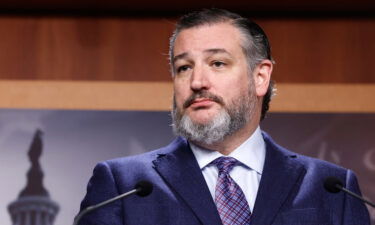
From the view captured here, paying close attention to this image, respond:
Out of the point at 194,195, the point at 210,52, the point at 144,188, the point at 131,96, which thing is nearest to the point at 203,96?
the point at 210,52

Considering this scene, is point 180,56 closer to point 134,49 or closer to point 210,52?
point 210,52

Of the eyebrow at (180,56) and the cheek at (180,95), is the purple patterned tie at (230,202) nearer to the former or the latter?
the cheek at (180,95)

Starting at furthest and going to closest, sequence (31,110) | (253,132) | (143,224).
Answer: (31,110) < (253,132) < (143,224)

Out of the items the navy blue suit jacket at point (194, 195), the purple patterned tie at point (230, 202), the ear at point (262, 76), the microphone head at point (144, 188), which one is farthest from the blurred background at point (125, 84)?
the microphone head at point (144, 188)

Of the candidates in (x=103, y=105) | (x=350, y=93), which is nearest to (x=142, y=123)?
(x=103, y=105)

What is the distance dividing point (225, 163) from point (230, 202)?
13cm

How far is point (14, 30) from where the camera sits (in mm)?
2619

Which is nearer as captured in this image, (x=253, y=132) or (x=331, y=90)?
(x=253, y=132)

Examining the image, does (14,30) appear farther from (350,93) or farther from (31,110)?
(350,93)

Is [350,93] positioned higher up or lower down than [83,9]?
lower down

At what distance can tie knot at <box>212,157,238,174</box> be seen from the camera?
1.78 m

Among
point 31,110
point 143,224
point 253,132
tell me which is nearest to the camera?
point 143,224

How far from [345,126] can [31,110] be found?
42.7 inches

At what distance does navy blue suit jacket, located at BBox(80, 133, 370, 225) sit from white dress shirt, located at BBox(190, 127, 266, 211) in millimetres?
24
